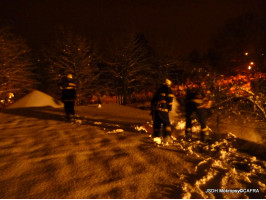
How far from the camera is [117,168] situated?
160 inches

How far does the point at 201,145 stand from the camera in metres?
5.84

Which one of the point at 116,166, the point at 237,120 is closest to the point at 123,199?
the point at 116,166

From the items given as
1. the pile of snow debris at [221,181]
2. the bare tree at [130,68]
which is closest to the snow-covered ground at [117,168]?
the pile of snow debris at [221,181]

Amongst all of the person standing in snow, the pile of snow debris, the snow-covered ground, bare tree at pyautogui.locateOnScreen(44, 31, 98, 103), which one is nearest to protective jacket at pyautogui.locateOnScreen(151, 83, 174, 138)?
the snow-covered ground

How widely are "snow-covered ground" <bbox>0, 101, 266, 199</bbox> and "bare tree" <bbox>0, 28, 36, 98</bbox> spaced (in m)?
15.1

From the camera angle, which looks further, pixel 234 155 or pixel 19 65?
pixel 19 65

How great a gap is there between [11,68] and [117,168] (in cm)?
1906

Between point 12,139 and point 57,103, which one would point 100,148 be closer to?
point 12,139

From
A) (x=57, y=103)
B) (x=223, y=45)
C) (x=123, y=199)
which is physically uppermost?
(x=223, y=45)

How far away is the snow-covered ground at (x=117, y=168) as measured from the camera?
338cm

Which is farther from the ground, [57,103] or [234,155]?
[57,103]

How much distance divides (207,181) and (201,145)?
88.7 inches

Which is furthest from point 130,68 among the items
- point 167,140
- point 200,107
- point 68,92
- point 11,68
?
point 167,140

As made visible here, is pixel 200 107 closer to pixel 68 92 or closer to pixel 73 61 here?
pixel 68 92
